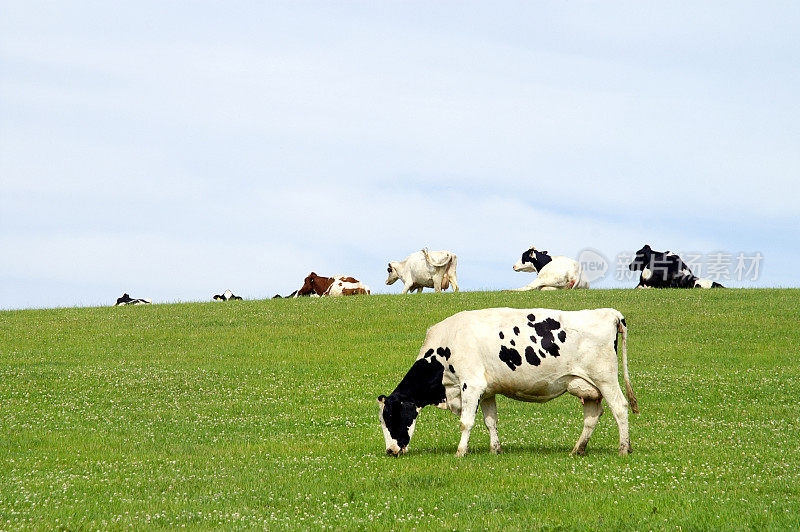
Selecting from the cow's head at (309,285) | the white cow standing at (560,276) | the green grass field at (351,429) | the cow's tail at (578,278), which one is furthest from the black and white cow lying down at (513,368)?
the cow's head at (309,285)

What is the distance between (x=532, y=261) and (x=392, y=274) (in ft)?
30.6

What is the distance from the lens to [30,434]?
21188 millimetres

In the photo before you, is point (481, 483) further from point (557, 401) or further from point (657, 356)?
point (657, 356)

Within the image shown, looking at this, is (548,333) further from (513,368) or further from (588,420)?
(588,420)

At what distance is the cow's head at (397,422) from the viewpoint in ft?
54.7

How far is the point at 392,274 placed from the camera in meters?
56.4

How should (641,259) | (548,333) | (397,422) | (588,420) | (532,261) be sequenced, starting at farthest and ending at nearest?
1. (532,261)
2. (641,259)
3. (397,422)
4. (588,420)
5. (548,333)

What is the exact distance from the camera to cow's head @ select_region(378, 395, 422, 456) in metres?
16.7

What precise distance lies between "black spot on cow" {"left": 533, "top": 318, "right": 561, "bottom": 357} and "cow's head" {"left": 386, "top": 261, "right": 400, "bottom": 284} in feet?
127

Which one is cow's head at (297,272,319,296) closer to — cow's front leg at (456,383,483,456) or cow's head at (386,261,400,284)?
cow's head at (386,261,400,284)

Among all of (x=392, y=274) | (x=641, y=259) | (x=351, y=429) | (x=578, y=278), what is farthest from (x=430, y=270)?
(x=351, y=429)

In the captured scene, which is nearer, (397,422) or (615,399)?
(615,399)

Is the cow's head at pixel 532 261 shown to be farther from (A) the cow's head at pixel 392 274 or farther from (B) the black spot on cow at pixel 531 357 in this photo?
(B) the black spot on cow at pixel 531 357

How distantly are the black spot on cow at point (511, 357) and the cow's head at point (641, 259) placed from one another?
37.5 metres
